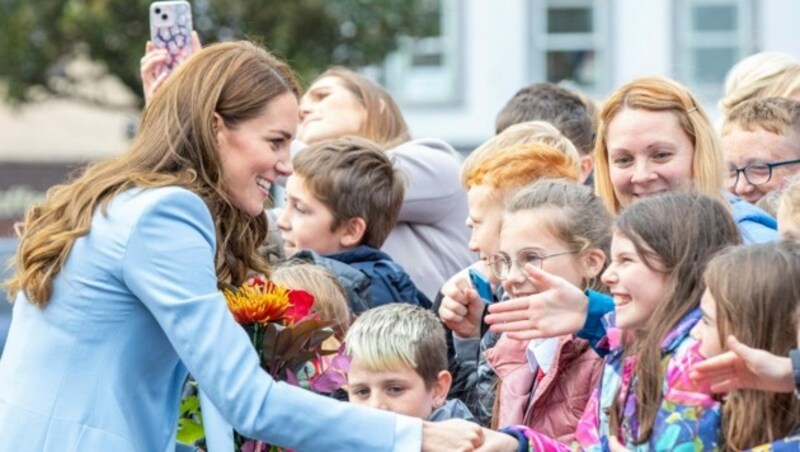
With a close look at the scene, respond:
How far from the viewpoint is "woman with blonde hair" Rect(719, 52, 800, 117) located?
6.52 meters

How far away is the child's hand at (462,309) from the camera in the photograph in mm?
5488

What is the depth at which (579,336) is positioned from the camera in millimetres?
4762

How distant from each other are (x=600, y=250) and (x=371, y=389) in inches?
28.8

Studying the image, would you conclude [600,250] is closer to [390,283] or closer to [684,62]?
[390,283]

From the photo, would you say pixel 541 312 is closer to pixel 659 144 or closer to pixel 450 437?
pixel 450 437

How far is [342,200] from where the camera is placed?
6.26 m

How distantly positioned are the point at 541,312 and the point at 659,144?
983 millimetres

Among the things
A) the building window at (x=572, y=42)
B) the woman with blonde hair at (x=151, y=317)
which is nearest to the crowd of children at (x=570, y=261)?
the woman with blonde hair at (x=151, y=317)

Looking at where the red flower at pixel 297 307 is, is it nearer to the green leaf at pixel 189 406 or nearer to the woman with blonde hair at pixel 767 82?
the green leaf at pixel 189 406

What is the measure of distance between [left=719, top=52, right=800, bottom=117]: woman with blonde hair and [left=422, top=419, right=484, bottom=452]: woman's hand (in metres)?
2.30

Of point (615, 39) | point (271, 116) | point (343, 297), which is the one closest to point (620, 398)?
point (271, 116)

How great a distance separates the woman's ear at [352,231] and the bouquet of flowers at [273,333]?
4.17 ft

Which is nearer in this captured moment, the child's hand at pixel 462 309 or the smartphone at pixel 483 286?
the smartphone at pixel 483 286

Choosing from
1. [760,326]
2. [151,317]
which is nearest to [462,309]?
[151,317]
